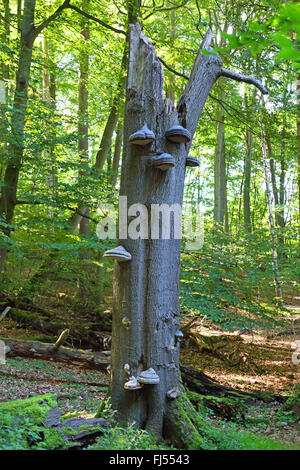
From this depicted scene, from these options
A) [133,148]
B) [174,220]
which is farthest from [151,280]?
[133,148]

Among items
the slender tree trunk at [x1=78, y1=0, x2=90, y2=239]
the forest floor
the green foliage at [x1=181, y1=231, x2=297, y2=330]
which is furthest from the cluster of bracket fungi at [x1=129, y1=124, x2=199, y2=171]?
the slender tree trunk at [x1=78, y1=0, x2=90, y2=239]

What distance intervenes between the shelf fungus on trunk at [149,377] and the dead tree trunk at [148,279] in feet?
0.38

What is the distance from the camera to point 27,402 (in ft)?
12.0

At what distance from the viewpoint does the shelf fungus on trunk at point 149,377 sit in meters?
3.50

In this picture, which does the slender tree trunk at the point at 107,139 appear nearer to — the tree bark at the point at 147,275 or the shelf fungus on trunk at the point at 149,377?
the tree bark at the point at 147,275

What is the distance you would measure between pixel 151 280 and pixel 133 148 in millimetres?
1496

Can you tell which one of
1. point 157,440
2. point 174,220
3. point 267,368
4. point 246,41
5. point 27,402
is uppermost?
point 246,41

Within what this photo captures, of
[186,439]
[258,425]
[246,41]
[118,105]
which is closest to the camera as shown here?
[246,41]

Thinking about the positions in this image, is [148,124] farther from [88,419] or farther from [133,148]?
[88,419]

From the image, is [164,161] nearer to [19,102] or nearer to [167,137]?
[167,137]

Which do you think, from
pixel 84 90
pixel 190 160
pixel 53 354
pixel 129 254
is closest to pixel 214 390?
pixel 53 354

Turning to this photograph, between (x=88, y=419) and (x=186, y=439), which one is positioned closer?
(x=186, y=439)

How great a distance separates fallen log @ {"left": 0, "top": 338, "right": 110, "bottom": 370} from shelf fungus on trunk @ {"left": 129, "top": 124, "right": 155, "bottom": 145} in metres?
5.48

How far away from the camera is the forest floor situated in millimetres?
5035
